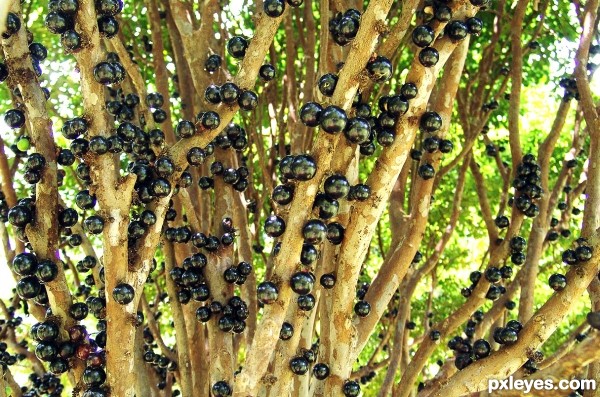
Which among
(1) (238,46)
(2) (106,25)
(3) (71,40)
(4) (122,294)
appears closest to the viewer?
(3) (71,40)

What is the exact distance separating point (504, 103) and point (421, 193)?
349cm

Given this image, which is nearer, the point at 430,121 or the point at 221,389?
the point at 430,121

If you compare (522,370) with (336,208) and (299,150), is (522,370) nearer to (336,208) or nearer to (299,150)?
(336,208)

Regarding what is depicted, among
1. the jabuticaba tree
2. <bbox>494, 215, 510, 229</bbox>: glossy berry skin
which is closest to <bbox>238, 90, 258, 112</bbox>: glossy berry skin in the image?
the jabuticaba tree

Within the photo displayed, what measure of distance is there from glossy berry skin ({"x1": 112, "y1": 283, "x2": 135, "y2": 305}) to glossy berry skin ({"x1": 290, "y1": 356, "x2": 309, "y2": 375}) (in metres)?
0.86

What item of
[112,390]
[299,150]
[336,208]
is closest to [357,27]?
[336,208]

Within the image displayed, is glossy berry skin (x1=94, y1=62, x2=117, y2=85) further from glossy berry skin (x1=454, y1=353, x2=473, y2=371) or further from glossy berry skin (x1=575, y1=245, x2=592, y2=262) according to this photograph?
glossy berry skin (x1=454, y1=353, x2=473, y2=371)

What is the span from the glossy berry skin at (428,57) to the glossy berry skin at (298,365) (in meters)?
1.49

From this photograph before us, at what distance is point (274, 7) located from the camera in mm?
2627

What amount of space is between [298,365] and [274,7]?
5.43ft

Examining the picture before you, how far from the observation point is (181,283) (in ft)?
10.6

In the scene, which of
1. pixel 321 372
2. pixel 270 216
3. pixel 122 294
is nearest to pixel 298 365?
pixel 321 372

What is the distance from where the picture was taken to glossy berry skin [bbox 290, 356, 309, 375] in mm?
2805

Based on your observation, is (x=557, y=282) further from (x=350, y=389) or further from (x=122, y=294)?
(x=122, y=294)
